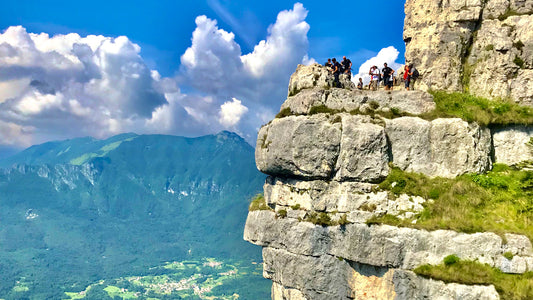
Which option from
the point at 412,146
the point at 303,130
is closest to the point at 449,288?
the point at 412,146

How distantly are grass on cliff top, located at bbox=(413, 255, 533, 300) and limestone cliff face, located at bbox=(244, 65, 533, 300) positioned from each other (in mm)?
445

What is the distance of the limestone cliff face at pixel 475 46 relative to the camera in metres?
24.2

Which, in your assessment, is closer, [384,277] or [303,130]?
[384,277]

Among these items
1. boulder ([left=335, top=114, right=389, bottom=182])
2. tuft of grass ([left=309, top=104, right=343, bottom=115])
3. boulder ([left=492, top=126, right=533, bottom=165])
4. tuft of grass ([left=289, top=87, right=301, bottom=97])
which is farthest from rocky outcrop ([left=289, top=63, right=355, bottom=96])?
boulder ([left=492, top=126, right=533, bottom=165])

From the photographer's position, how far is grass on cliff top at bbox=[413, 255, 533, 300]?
1720 centimetres

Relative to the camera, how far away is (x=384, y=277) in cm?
2127

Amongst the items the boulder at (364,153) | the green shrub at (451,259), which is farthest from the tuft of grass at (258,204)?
the green shrub at (451,259)

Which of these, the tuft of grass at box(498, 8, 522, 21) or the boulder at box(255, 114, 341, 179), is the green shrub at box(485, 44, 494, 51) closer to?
the tuft of grass at box(498, 8, 522, 21)

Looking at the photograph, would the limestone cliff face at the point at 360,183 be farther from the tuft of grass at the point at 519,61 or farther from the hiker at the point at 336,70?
the tuft of grass at the point at 519,61

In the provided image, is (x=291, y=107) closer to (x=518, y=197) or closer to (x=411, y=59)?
(x=411, y=59)

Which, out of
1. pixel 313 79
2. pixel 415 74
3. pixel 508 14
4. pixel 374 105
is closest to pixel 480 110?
pixel 415 74

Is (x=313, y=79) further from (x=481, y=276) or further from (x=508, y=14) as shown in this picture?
(x=481, y=276)

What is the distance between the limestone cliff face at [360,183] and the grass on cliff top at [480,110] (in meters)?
0.61

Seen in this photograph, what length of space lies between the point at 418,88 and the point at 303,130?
34.1 feet
